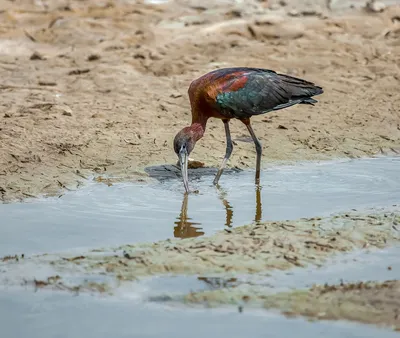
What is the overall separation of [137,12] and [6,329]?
862 centimetres

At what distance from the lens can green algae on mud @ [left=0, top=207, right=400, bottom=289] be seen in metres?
5.82

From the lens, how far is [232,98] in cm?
808

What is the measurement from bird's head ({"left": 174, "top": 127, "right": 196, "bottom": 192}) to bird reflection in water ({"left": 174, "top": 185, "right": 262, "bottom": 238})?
0.68 feet

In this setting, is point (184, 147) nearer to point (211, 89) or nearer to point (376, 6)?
point (211, 89)

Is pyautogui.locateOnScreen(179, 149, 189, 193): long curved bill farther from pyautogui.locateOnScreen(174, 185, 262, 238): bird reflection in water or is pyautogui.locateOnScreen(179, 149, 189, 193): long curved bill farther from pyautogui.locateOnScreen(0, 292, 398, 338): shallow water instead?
pyautogui.locateOnScreen(0, 292, 398, 338): shallow water

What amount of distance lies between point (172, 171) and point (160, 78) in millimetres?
2469

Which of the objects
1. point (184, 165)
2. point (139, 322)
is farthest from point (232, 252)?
point (184, 165)

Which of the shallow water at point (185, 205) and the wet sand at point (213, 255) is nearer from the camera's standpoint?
the wet sand at point (213, 255)

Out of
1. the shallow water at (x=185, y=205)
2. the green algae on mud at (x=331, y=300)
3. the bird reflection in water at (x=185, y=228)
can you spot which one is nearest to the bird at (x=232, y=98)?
the shallow water at (x=185, y=205)

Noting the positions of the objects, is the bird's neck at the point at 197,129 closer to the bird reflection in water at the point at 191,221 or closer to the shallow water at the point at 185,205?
the shallow water at the point at 185,205

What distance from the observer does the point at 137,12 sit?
13.1 m

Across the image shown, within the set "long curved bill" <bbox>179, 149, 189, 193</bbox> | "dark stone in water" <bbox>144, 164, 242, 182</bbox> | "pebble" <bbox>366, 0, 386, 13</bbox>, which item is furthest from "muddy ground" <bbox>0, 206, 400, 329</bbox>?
"pebble" <bbox>366, 0, 386, 13</bbox>

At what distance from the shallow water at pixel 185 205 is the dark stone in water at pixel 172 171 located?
89 millimetres

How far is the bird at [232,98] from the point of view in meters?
8.04
